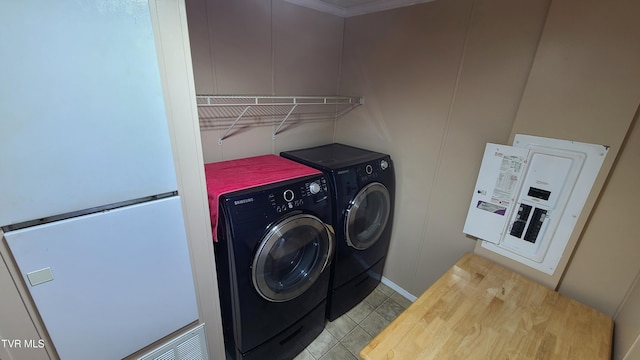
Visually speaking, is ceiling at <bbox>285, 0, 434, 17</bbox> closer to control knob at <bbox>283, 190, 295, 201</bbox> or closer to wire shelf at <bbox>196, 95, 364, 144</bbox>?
wire shelf at <bbox>196, 95, 364, 144</bbox>

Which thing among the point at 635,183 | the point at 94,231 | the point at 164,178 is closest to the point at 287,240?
the point at 164,178

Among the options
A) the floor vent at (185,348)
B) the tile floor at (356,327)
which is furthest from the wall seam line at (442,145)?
the floor vent at (185,348)

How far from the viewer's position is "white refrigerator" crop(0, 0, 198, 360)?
0.66 m

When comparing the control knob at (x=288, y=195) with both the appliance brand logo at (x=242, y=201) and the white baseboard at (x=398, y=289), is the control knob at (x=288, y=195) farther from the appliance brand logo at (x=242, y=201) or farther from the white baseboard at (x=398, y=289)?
the white baseboard at (x=398, y=289)

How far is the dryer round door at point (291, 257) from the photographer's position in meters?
1.25

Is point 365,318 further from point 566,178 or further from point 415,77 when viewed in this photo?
point 415,77

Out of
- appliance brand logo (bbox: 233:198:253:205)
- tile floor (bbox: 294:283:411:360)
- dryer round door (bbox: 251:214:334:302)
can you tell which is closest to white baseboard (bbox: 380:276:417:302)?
tile floor (bbox: 294:283:411:360)

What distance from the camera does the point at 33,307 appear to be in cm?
80

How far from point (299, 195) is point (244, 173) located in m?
0.37

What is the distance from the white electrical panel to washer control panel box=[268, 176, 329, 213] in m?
0.98

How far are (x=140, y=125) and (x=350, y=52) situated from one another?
179cm

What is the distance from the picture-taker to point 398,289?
2.25 m

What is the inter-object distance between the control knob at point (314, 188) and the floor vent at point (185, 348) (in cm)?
85

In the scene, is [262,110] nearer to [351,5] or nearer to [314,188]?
[314,188]
